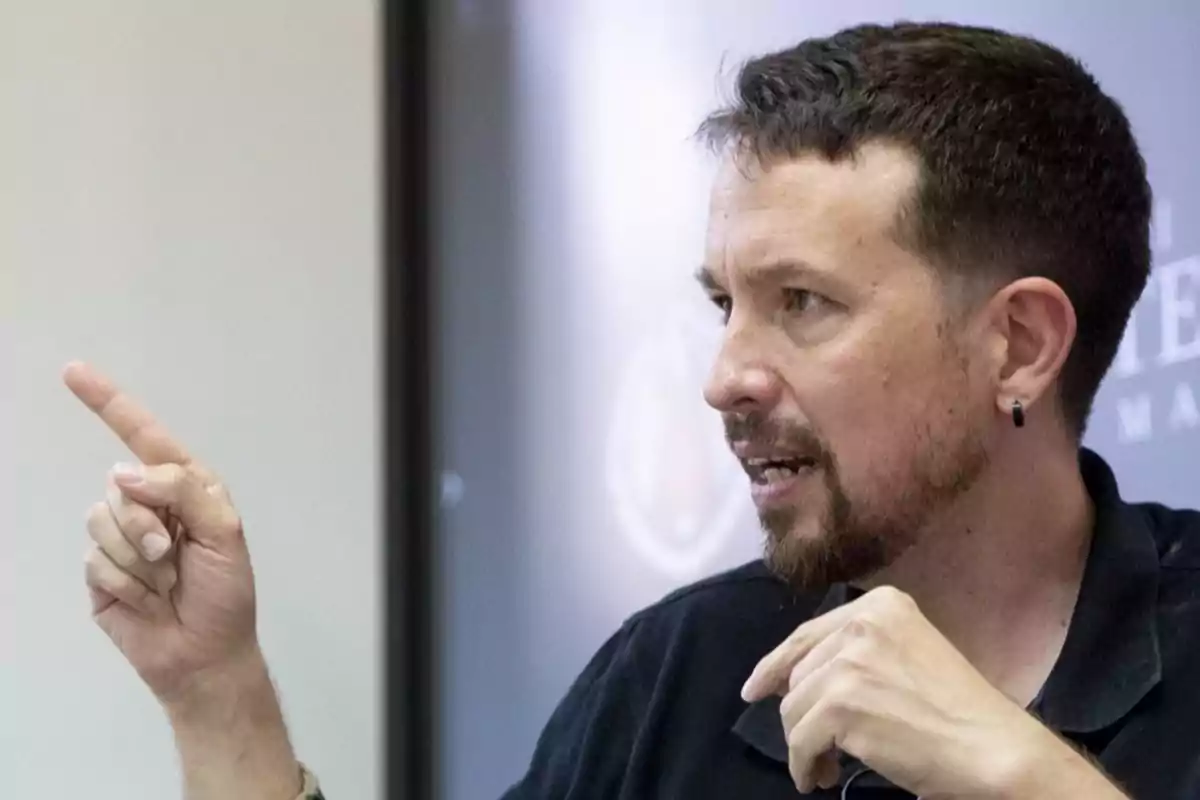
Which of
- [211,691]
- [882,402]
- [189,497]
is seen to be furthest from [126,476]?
[882,402]

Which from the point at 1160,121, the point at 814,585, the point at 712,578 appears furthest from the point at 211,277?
the point at 1160,121

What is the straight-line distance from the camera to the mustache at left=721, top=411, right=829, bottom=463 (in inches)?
37.9

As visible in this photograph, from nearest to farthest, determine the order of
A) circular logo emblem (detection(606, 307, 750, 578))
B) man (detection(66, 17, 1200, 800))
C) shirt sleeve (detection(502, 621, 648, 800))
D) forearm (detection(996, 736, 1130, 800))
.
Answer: forearm (detection(996, 736, 1130, 800)) < man (detection(66, 17, 1200, 800)) < shirt sleeve (detection(502, 621, 648, 800)) < circular logo emblem (detection(606, 307, 750, 578))

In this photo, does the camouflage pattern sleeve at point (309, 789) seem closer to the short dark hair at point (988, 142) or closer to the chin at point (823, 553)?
the chin at point (823, 553)

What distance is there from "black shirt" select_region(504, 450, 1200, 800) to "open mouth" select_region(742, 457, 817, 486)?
6.1 inches

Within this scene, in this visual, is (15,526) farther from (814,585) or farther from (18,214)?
(814,585)

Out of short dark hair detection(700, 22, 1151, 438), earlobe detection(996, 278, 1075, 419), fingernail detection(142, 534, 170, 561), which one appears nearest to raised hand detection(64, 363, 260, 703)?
fingernail detection(142, 534, 170, 561)

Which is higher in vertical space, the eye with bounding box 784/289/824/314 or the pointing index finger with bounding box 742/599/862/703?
the eye with bounding box 784/289/824/314

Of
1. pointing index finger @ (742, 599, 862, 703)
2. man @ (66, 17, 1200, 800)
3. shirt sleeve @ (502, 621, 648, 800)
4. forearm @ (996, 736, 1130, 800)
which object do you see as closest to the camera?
forearm @ (996, 736, 1130, 800)

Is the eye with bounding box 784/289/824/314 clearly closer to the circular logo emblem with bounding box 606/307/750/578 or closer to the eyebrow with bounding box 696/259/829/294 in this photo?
the eyebrow with bounding box 696/259/829/294

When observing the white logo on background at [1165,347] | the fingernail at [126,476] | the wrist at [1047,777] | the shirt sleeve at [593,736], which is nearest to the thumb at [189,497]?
the fingernail at [126,476]

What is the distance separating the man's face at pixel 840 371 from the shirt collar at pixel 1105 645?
A: 4.6 inches

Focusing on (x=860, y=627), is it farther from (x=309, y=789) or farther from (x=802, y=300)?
(x=309, y=789)

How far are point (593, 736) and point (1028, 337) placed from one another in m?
0.49
